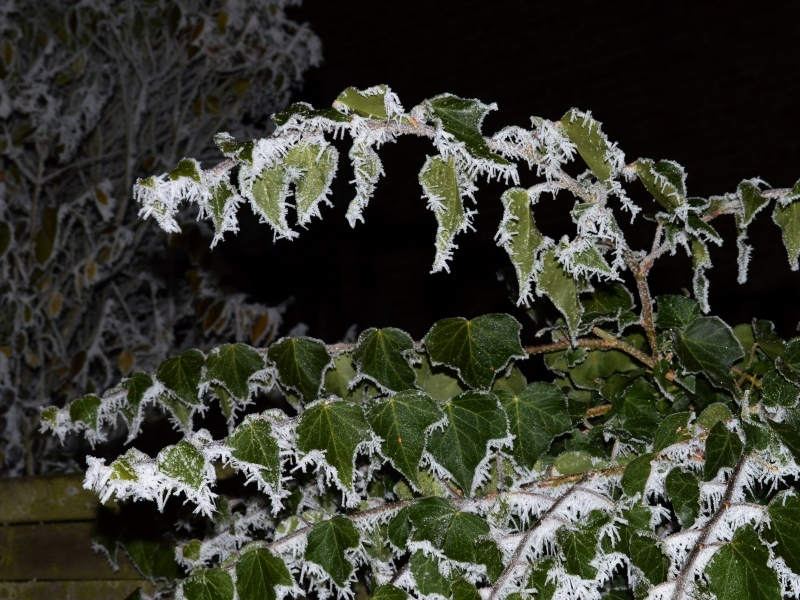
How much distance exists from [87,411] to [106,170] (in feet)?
6.57

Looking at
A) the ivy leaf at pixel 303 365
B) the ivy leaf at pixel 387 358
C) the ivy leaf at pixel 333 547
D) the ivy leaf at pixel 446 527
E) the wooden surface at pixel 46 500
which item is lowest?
the wooden surface at pixel 46 500

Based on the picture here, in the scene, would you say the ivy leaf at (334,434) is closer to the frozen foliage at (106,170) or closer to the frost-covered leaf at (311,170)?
the frost-covered leaf at (311,170)

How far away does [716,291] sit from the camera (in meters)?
4.20

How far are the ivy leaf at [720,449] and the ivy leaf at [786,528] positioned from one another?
0.08 m

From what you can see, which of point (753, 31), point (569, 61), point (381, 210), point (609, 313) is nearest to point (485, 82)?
point (569, 61)

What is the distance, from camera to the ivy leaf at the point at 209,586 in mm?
1070

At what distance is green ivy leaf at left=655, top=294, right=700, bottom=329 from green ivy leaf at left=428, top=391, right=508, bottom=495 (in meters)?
0.29

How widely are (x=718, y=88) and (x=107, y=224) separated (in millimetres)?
2971

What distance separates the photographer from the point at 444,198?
97 cm

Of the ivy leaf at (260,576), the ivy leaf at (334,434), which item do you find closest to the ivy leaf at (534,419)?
the ivy leaf at (334,434)

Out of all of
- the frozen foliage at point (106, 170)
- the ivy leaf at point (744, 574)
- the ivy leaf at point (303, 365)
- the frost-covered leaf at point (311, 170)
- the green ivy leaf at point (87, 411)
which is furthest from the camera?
the frozen foliage at point (106, 170)

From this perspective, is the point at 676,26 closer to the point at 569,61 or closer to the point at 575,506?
the point at 569,61

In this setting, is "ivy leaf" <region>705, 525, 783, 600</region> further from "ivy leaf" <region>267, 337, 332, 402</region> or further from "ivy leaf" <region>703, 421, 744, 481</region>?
"ivy leaf" <region>267, 337, 332, 402</region>

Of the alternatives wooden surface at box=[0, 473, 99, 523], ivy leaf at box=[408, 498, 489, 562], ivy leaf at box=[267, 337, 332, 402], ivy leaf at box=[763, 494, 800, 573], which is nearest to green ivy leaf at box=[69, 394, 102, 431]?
ivy leaf at box=[267, 337, 332, 402]
